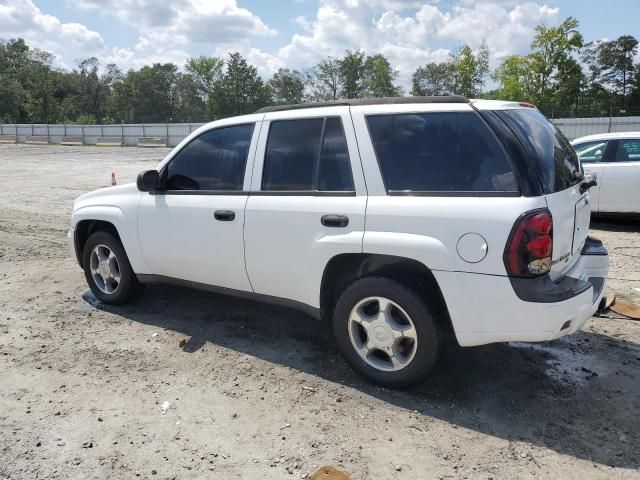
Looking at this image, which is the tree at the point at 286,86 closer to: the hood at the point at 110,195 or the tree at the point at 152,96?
the tree at the point at 152,96

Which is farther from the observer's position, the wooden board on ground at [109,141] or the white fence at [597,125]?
the wooden board on ground at [109,141]

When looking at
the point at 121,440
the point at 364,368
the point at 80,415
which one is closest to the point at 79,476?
the point at 121,440

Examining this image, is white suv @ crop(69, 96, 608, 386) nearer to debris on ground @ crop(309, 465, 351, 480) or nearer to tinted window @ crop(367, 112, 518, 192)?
tinted window @ crop(367, 112, 518, 192)

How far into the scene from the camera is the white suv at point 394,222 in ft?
10.3

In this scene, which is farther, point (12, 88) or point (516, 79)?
point (12, 88)

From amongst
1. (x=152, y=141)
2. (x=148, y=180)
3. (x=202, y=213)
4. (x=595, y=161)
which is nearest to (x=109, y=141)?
(x=152, y=141)

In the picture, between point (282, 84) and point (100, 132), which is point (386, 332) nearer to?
point (100, 132)

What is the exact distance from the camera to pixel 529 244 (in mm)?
3061

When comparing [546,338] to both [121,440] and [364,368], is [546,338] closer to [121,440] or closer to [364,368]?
[364,368]

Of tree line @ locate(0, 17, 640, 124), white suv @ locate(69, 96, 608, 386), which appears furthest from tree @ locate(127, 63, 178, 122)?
white suv @ locate(69, 96, 608, 386)

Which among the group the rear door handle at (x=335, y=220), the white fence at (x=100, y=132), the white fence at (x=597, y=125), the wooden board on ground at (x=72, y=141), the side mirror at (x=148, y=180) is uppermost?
the white fence at (x=597, y=125)

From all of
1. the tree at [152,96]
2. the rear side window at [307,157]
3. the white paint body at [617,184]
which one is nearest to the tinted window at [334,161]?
the rear side window at [307,157]

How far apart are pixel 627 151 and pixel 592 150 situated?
0.55m

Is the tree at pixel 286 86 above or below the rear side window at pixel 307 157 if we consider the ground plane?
above
